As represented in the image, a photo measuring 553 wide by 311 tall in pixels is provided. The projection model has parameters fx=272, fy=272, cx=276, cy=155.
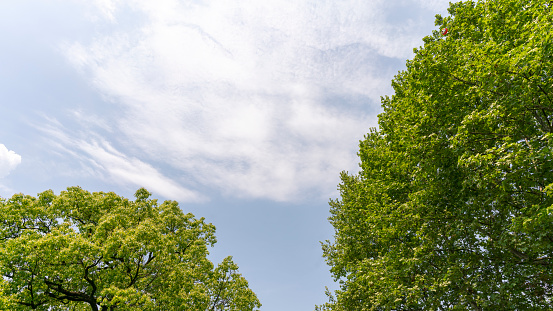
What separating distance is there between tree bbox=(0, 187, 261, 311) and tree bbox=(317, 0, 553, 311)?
605 inches

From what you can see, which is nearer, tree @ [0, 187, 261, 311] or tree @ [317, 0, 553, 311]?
tree @ [317, 0, 553, 311]

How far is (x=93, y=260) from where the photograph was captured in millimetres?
18516

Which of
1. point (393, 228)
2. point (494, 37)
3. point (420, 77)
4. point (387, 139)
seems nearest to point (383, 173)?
point (387, 139)

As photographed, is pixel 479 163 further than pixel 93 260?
No

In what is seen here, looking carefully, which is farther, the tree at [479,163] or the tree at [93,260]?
the tree at [93,260]

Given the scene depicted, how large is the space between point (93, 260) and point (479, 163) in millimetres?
22959

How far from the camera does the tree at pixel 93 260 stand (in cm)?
1661

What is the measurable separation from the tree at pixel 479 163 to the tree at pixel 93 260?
50.4 feet

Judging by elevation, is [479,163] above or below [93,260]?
above

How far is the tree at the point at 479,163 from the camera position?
11211mm

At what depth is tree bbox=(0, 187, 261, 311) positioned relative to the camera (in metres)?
16.6

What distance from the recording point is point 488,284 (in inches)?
535

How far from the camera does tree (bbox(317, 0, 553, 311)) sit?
11211 millimetres

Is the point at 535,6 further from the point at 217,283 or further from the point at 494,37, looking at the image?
the point at 217,283
